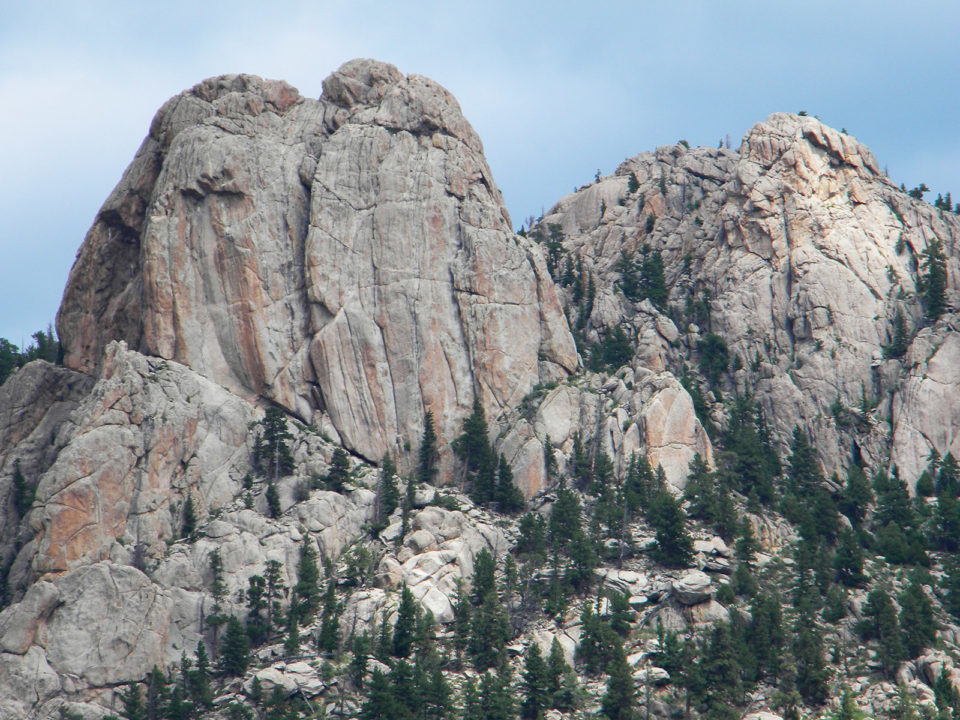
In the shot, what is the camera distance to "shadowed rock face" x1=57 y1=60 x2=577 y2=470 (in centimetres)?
13638

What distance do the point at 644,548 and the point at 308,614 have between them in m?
30.5

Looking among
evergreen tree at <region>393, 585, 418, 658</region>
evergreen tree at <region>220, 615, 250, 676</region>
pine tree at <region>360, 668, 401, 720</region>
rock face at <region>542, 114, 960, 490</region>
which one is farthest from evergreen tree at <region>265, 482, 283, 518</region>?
rock face at <region>542, 114, 960, 490</region>

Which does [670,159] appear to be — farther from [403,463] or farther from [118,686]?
[118,686]

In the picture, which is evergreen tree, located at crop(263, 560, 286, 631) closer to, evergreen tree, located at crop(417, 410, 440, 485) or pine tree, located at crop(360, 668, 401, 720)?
pine tree, located at crop(360, 668, 401, 720)

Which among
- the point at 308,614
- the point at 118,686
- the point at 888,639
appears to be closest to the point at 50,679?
the point at 118,686

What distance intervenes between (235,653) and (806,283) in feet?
256

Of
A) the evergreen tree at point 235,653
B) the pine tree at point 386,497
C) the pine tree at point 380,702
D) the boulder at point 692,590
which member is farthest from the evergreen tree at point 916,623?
the evergreen tree at point 235,653

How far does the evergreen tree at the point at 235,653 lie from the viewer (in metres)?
111

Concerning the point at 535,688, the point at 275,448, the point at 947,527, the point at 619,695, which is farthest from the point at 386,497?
the point at 947,527

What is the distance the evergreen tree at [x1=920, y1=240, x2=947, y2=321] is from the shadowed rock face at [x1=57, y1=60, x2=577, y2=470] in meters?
39.6

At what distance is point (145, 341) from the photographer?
137375 mm

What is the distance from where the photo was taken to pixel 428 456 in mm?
133750

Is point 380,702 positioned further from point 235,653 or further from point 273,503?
point 273,503

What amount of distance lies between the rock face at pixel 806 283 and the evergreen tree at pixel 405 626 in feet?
153
